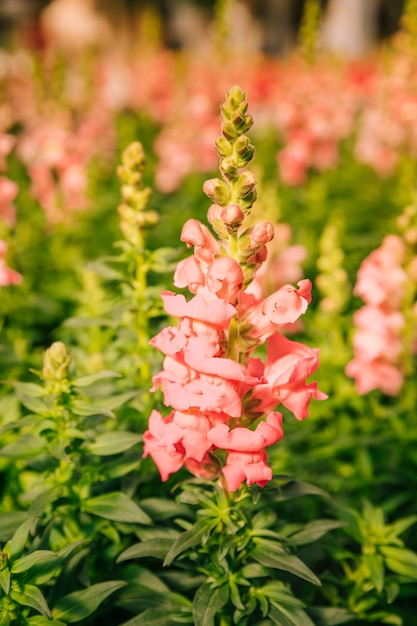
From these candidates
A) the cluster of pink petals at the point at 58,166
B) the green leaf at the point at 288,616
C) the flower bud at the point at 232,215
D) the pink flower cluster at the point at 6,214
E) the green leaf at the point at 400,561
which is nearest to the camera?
the flower bud at the point at 232,215

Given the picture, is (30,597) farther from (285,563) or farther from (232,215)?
(232,215)

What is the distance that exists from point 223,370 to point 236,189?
0.43m

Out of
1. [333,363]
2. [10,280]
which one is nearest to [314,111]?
[333,363]

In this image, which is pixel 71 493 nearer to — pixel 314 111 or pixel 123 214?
pixel 123 214

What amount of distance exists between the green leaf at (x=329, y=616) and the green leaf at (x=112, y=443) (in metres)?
0.66

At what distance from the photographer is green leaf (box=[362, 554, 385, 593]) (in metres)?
1.97

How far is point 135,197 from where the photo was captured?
7.57ft

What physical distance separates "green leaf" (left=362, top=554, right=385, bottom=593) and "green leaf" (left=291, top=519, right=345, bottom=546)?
23 centimetres

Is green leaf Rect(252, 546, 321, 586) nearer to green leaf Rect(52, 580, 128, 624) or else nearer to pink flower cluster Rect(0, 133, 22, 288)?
green leaf Rect(52, 580, 128, 624)

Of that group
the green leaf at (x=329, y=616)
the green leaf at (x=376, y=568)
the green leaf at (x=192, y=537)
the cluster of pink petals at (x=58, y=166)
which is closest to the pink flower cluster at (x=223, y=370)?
the green leaf at (x=192, y=537)

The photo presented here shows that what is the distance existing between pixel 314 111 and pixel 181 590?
165 inches

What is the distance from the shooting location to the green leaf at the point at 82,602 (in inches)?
66.2

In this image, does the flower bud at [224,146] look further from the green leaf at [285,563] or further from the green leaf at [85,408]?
the green leaf at [285,563]

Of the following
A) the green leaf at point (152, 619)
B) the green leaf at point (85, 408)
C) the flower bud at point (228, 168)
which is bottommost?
the green leaf at point (152, 619)
